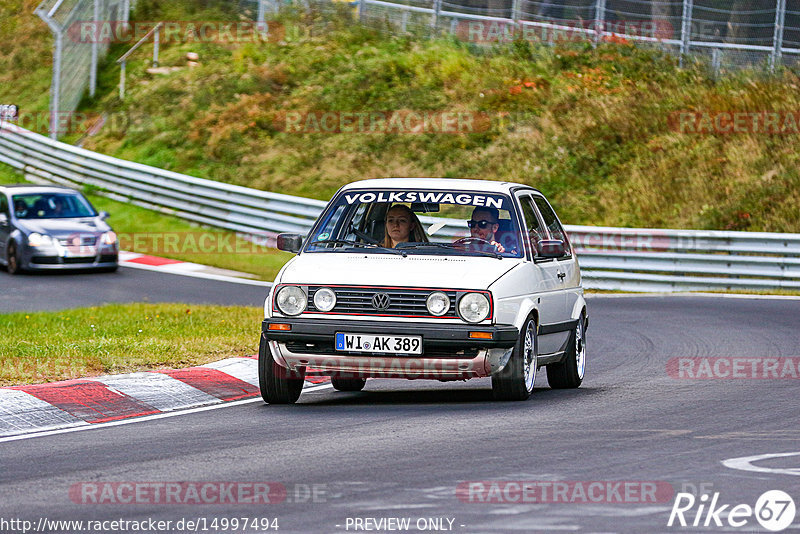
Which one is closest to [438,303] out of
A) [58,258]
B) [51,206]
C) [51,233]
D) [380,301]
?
[380,301]

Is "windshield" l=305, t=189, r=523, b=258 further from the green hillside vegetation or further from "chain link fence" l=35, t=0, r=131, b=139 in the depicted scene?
"chain link fence" l=35, t=0, r=131, b=139

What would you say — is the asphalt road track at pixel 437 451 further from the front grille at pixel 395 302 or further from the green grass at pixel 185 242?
the green grass at pixel 185 242

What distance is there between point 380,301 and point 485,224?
139 cm

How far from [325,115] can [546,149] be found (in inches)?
255

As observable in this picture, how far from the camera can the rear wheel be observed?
22438 millimetres

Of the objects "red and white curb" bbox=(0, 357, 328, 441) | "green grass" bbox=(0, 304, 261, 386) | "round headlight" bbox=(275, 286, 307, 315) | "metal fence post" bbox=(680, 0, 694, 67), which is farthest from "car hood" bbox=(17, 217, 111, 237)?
"metal fence post" bbox=(680, 0, 694, 67)

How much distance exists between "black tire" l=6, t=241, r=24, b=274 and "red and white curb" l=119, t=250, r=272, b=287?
7.31ft

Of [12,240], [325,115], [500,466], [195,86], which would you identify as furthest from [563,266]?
[195,86]

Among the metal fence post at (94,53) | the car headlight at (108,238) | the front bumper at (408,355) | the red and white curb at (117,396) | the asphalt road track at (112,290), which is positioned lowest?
the asphalt road track at (112,290)

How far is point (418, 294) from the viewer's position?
9297 mm

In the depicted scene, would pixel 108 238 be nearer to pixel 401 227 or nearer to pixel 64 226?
pixel 64 226

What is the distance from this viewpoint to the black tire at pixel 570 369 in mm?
11016

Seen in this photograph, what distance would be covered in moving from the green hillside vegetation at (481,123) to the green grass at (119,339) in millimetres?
13070

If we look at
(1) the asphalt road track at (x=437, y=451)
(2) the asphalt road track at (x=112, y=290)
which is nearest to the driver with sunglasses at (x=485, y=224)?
(1) the asphalt road track at (x=437, y=451)
